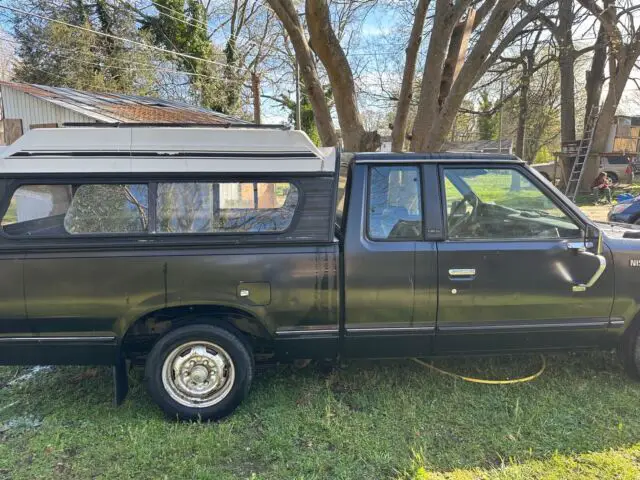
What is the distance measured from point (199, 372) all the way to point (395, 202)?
5.87 feet

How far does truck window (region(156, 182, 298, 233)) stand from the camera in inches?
125

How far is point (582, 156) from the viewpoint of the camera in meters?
20.5

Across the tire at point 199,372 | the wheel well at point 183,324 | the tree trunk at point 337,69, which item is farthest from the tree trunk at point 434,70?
the tire at point 199,372

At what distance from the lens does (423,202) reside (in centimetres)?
334

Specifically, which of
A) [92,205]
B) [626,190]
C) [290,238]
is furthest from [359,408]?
[626,190]

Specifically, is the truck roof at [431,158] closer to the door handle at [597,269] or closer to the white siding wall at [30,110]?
the door handle at [597,269]

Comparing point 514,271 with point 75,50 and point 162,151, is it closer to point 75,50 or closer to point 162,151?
point 162,151

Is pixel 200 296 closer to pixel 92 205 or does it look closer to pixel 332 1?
pixel 92 205

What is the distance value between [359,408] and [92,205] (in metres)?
2.30

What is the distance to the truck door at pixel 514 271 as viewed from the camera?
10.8 ft

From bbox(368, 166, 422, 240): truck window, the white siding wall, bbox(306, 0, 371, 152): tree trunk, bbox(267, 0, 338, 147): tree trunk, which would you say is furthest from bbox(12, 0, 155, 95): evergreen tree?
bbox(368, 166, 422, 240): truck window

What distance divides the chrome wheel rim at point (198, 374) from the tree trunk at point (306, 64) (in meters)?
5.49

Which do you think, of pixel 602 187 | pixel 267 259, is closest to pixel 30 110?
pixel 267 259

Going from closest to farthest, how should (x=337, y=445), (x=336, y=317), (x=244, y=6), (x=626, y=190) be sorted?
(x=337, y=445)
(x=336, y=317)
(x=626, y=190)
(x=244, y=6)
